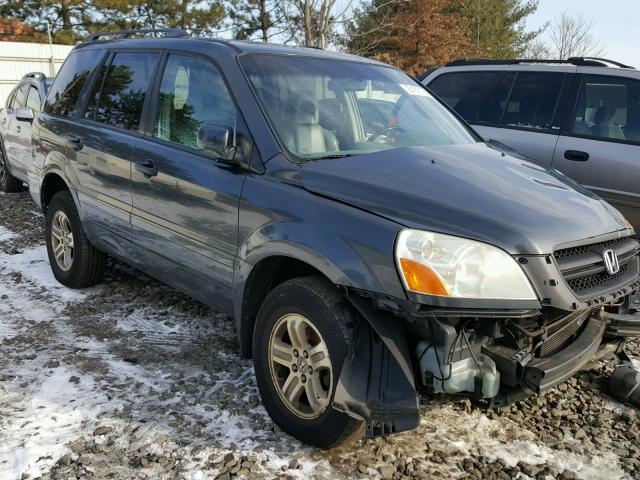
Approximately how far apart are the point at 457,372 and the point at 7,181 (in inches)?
338

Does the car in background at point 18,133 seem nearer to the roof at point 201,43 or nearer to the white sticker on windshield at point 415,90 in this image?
the roof at point 201,43

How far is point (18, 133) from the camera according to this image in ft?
27.0

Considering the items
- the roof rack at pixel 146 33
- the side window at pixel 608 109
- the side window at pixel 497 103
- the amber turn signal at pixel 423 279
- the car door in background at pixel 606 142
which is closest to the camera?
the amber turn signal at pixel 423 279

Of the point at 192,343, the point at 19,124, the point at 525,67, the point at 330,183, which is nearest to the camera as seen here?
the point at 330,183

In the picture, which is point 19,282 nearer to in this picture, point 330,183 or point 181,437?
point 181,437

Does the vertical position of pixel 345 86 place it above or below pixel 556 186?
above

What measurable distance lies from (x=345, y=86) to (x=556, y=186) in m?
1.35

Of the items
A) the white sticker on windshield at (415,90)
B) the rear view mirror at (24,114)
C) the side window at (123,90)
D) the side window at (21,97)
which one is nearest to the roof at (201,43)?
the side window at (123,90)

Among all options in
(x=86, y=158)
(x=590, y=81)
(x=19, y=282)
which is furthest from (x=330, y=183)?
(x=590, y=81)

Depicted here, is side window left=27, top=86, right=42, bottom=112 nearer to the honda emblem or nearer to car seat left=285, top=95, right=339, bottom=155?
car seat left=285, top=95, right=339, bottom=155

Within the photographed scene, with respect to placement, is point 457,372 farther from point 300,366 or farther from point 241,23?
point 241,23

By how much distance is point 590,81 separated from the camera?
5.51 m

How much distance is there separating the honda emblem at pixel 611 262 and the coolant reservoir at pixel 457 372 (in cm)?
71

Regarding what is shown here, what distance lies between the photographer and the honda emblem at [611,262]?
2658 millimetres
